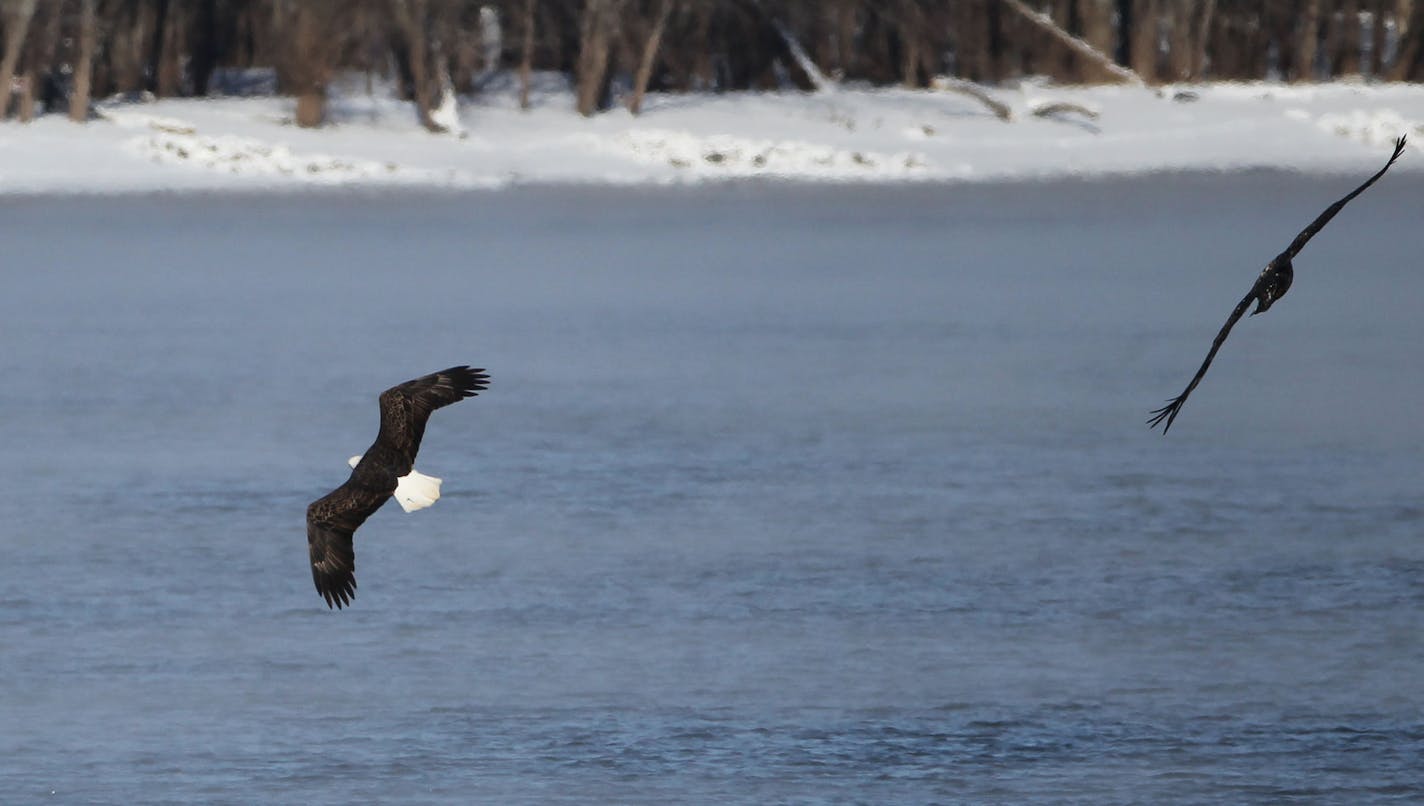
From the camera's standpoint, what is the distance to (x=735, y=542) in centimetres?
1285

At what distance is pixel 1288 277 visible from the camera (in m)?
7.63

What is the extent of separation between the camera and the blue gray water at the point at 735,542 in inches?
377

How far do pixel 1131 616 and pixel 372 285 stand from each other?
47.8ft

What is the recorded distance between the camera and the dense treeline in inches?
1452

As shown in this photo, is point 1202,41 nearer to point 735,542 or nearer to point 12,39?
point 12,39

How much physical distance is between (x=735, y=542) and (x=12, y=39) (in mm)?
25828

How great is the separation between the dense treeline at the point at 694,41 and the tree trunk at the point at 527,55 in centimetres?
5

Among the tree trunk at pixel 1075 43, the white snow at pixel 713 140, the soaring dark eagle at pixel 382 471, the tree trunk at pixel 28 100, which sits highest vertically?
the soaring dark eagle at pixel 382 471

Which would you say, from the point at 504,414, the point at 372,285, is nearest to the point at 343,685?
the point at 504,414

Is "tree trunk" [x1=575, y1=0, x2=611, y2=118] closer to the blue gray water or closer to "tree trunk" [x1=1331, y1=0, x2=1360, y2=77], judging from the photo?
"tree trunk" [x1=1331, y1=0, x2=1360, y2=77]

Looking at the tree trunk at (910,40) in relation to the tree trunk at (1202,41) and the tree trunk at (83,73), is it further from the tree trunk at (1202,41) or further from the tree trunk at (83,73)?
the tree trunk at (83,73)

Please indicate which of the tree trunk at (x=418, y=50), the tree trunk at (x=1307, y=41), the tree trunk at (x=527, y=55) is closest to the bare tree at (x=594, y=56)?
the tree trunk at (x=527, y=55)

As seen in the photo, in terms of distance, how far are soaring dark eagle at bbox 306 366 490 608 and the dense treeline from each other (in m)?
27.9

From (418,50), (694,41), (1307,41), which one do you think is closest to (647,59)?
(694,41)
